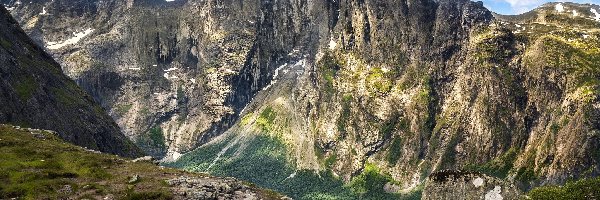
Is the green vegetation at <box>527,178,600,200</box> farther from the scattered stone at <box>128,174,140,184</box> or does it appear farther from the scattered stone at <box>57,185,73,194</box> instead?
the scattered stone at <box>57,185,73,194</box>

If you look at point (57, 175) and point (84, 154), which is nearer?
point (57, 175)

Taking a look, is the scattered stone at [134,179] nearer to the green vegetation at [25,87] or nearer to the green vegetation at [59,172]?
the green vegetation at [59,172]

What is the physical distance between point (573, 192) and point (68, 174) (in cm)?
8497

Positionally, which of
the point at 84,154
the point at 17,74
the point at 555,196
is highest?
the point at 17,74

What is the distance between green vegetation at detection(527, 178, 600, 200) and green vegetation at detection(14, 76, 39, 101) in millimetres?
148199

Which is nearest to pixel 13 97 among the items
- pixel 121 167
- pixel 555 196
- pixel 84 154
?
pixel 84 154

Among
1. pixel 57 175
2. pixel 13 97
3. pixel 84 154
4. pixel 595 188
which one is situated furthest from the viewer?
pixel 13 97

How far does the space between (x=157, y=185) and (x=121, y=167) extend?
69.1ft

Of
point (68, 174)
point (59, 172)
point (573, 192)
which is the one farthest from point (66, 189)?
point (573, 192)

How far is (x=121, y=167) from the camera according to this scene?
102 meters

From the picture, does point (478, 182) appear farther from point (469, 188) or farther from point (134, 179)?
point (134, 179)

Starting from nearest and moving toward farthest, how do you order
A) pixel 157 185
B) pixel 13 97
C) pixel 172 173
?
pixel 157 185, pixel 172 173, pixel 13 97

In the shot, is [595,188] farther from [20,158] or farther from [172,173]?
[20,158]

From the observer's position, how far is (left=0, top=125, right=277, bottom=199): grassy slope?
257 feet
